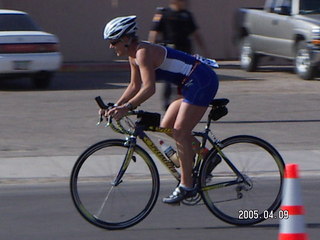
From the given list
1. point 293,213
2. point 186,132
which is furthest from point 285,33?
point 293,213

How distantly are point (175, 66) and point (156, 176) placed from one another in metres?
0.94

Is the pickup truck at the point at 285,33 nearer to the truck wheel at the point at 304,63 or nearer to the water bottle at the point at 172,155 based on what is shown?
the truck wheel at the point at 304,63

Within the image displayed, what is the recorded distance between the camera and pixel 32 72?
16.8m

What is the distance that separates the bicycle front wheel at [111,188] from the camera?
22.9 feet

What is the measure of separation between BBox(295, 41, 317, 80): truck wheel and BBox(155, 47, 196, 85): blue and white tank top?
1083 cm

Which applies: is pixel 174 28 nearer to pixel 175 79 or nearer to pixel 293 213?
pixel 175 79

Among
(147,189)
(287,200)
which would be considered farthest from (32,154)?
(287,200)

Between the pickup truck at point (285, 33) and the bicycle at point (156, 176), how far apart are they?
33.7ft

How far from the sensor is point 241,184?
7211mm

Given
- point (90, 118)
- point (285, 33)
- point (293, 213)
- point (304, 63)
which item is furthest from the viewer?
point (285, 33)

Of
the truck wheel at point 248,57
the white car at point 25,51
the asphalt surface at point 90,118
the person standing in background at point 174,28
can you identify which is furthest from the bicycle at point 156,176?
the truck wheel at point 248,57

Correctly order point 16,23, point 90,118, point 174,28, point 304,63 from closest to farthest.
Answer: point 174,28, point 90,118, point 16,23, point 304,63

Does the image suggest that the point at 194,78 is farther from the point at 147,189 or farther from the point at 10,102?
the point at 10,102

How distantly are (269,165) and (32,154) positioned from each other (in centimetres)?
421
